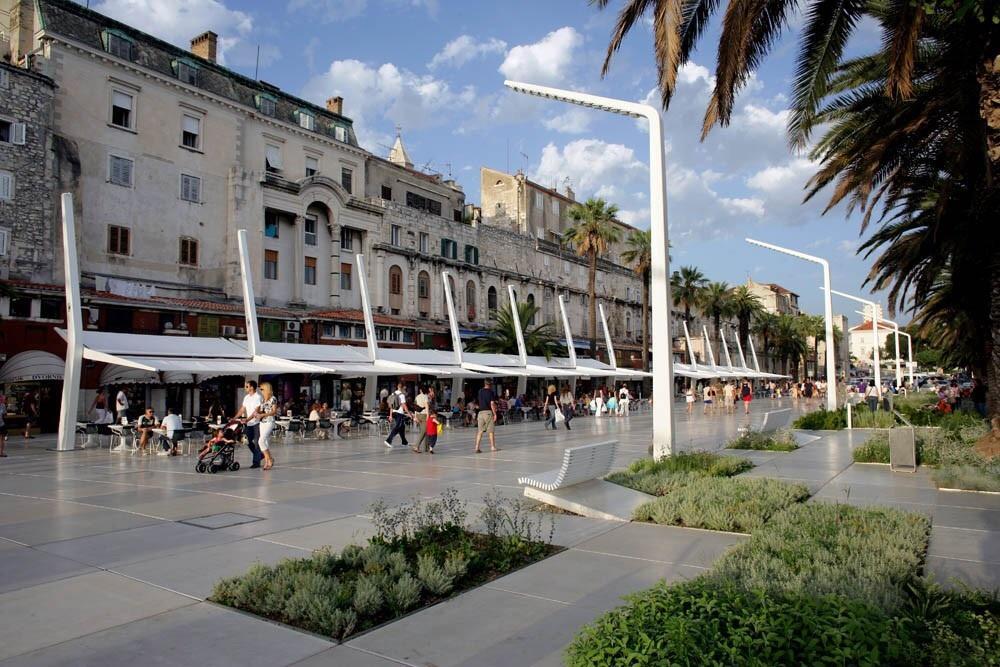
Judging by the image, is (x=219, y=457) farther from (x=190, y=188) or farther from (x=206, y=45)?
(x=206, y=45)

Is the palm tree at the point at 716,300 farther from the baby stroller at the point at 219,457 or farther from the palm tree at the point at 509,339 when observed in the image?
the baby stroller at the point at 219,457

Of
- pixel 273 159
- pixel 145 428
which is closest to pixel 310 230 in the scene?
pixel 273 159

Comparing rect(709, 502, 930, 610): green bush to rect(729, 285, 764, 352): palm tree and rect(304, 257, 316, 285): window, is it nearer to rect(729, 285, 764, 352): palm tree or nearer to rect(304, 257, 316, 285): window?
rect(304, 257, 316, 285): window

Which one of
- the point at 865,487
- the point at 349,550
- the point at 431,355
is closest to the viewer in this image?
the point at 349,550

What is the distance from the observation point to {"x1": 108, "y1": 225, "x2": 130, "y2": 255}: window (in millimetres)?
29141

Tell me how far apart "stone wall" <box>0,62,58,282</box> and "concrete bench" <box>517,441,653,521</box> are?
24.6 meters

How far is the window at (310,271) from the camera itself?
3716 cm

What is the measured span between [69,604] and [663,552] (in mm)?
5044

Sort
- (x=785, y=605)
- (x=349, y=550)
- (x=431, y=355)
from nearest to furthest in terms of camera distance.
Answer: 1. (x=785, y=605)
2. (x=349, y=550)
3. (x=431, y=355)

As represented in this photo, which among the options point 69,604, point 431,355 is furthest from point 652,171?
point 431,355

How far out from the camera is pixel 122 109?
99.5 feet

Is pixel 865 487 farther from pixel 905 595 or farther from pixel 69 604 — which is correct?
pixel 69 604

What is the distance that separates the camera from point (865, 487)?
35.1 feet

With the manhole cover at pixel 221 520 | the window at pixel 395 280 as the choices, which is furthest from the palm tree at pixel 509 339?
the manhole cover at pixel 221 520
